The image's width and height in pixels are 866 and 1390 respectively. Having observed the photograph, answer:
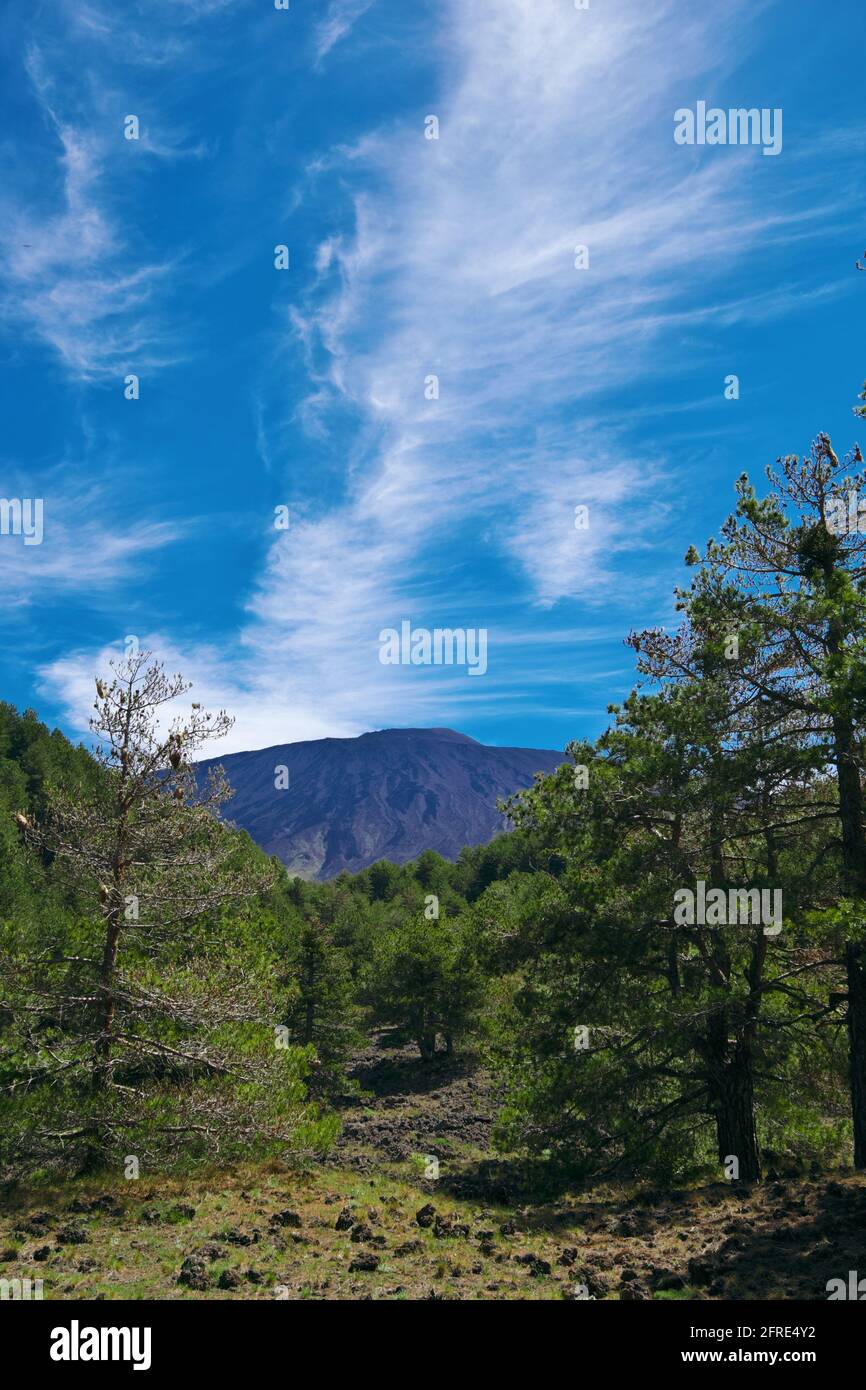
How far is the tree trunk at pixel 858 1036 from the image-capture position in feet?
37.4

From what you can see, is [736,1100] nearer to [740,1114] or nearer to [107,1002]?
[740,1114]

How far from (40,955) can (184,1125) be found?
3932mm

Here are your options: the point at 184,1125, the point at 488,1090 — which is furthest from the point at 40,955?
the point at 488,1090

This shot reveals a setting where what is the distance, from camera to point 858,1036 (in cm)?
1148

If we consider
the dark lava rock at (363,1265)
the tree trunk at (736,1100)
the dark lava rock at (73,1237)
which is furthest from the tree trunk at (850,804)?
the dark lava rock at (73,1237)

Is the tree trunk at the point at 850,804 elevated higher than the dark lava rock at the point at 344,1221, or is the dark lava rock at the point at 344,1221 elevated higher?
the tree trunk at the point at 850,804

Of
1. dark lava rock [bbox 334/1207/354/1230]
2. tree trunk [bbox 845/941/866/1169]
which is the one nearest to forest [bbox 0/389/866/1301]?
tree trunk [bbox 845/941/866/1169]

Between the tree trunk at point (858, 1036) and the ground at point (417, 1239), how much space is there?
33.7 inches

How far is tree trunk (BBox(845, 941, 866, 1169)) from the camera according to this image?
11398mm

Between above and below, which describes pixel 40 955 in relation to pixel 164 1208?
above

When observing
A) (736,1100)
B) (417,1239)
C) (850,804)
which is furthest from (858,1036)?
(417,1239)

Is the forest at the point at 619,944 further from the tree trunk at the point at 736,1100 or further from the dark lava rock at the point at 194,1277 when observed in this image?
the dark lava rock at the point at 194,1277
